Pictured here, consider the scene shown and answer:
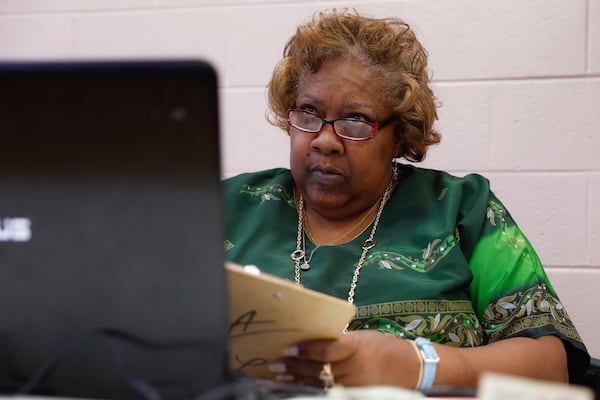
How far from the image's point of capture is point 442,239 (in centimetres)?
140

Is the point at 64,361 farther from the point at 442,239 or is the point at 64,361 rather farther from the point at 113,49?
the point at 113,49

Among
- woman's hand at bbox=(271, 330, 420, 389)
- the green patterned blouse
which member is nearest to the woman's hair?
the green patterned blouse

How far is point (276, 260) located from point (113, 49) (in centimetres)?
111

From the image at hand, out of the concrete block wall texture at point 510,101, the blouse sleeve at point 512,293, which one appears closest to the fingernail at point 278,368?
the blouse sleeve at point 512,293

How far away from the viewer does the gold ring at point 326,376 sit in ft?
2.99

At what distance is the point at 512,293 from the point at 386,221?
312mm

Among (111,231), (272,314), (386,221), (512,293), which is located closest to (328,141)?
(386,221)

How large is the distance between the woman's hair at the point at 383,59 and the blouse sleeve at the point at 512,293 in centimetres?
28

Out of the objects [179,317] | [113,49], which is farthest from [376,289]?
[113,49]

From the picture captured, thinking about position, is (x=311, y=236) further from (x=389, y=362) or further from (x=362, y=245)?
(x=389, y=362)

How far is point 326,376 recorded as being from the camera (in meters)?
0.92

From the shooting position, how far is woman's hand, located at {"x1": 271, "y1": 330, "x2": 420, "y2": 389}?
885 millimetres

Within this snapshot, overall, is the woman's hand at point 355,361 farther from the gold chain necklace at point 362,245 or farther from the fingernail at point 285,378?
the gold chain necklace at point 362,245

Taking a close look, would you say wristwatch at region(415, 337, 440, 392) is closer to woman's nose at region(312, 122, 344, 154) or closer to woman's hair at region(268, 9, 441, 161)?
woman's nose at region(312, 122, 344, 154)
